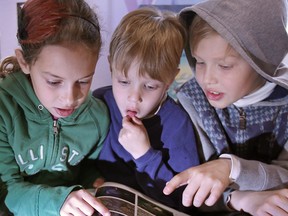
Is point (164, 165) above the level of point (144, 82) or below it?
below

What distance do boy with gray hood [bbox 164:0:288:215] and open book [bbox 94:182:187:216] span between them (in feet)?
0.24

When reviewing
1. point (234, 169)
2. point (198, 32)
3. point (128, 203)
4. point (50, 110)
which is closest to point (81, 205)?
point (128, 203)

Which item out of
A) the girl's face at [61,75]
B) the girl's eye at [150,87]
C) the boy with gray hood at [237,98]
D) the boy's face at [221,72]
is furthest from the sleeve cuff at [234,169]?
the girl's face at [61,75]

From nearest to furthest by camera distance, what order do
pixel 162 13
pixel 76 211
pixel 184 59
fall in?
1. pixel 76 211
2. pixel 162 13
3. pixel 184 59

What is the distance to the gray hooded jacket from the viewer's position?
0.79 metres

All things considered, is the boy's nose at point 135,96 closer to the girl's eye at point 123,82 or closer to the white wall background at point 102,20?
the girl's eye at point 123,82

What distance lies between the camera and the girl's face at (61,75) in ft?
2.39

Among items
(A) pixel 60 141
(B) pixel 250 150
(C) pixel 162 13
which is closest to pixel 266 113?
(B) pixel 250 150

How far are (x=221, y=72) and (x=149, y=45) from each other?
16cm

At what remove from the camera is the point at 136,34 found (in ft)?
2.59

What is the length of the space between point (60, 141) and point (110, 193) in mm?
153

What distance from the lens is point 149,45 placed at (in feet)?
2.57

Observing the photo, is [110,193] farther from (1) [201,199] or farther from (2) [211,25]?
(2) [211,25]

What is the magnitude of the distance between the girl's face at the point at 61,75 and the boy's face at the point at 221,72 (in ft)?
0.77
